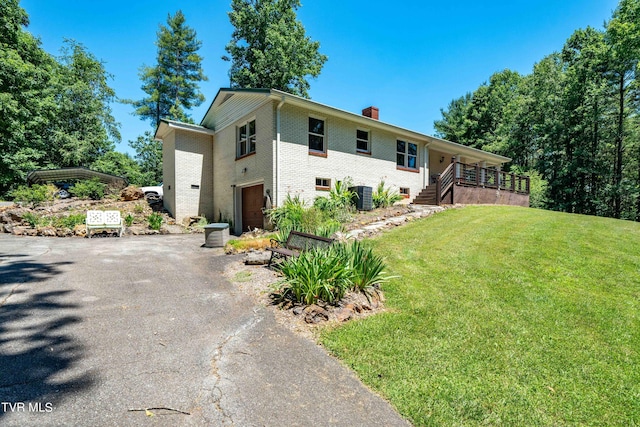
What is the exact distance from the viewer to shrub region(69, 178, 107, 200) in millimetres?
15672

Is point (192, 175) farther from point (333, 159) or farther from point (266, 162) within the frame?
point (333, 159)

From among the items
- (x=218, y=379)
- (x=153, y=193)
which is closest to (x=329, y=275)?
(x=218, y=379)

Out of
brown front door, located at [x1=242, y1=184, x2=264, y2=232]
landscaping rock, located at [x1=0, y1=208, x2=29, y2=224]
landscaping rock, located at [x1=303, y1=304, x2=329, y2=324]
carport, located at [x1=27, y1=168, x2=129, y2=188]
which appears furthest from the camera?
carport, located at [x1=27, y1=168, x2=129, y2=188]

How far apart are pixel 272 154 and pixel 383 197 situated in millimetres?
5503

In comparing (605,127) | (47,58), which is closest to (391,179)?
(605,127)

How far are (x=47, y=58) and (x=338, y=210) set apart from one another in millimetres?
31469

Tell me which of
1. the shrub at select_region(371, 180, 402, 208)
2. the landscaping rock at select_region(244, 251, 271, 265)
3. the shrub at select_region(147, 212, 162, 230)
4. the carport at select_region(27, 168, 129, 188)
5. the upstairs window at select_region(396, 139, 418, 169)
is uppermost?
the upstairs window at select_region(396, 139, 418, 169)

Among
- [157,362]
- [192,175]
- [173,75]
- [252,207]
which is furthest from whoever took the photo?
[173,75]

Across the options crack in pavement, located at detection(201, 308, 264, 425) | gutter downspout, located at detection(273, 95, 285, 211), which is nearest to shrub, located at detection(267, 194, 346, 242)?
gutter downspout, located at detection(273, 95, 285, 211)

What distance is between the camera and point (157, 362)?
2.97 m

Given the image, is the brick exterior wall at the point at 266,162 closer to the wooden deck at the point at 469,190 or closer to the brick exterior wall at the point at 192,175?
the brick exterior wall at the point at 192,175

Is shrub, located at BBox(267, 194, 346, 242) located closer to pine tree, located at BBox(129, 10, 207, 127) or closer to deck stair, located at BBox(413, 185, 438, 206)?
deck stair, located at BBox(413, 185, 438, 206)

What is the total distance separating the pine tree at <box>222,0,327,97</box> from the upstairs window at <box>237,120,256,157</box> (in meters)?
13.3

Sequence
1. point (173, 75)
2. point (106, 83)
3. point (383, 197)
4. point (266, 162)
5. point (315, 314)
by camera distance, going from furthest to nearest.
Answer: point (106, 83) → point (173, 75) → point (383, 197) → point (266, 162) → point (315, 314)
